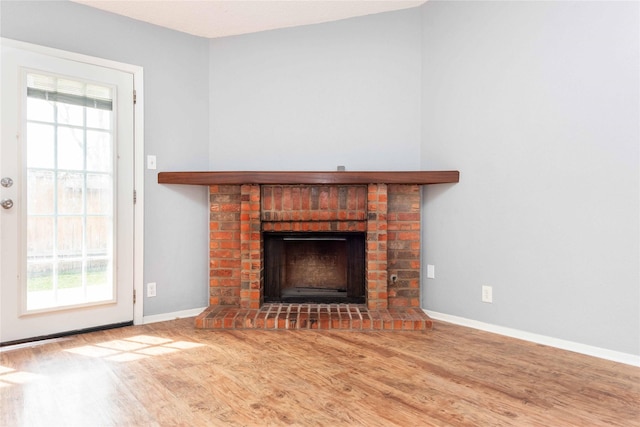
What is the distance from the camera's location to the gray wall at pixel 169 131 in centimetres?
269

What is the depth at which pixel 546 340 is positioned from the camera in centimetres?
239

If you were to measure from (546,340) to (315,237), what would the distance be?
1.73 metres

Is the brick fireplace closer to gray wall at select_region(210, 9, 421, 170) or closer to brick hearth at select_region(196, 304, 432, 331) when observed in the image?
brick hearth at select_region(196, 304, 432, 331)

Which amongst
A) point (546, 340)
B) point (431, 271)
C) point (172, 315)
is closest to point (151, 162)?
point (172, 315)

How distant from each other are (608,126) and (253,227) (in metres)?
2.36

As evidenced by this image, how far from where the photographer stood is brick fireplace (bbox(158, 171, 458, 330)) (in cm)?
273

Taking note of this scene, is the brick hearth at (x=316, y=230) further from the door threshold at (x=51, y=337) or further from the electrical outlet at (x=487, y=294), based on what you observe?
the door threshold at (x=51, y=337)

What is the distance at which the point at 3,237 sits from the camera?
229 cm

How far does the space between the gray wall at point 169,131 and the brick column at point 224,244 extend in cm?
19

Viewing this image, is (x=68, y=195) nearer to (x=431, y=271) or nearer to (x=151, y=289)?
(x=151, y=289)

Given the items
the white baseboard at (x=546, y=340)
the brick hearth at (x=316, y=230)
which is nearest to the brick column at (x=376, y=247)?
the brick hearth at (x=316, y=230)

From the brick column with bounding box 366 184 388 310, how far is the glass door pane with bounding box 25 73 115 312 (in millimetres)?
1884

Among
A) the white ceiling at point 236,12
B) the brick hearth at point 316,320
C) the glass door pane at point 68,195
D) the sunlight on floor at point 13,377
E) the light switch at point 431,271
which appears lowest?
the sunlight on floor at point 13,377

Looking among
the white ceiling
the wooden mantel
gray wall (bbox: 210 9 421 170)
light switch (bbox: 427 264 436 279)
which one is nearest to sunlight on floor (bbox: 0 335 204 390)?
the wooden mantel
